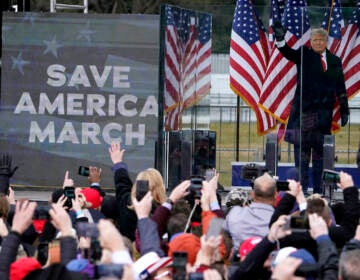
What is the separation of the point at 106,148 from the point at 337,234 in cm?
1134

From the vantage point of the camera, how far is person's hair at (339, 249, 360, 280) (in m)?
7.70

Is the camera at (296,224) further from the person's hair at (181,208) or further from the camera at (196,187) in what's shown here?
the person's hair at (181,208)

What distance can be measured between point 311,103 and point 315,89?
0.19 meters

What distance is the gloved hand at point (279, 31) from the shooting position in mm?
18953

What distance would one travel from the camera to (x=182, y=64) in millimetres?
20375

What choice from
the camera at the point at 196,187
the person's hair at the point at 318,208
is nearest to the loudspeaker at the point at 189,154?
the camera at the point at 196,187

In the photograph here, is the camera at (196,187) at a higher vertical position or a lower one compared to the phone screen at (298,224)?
higher

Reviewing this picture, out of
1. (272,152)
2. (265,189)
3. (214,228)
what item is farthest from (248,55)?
(214,228)

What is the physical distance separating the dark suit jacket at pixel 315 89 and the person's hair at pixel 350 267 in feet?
36.1

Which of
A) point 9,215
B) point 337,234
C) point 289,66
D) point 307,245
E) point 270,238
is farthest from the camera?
point 289,66

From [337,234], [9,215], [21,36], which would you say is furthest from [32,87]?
[337,234]

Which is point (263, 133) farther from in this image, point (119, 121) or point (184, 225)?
point (184, 225)

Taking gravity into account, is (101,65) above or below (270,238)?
above

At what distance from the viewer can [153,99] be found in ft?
72.0
